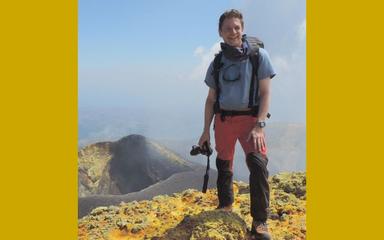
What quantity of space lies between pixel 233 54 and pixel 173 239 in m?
2.26

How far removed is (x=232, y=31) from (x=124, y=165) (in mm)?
13706

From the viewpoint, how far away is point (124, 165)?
17.8 metres

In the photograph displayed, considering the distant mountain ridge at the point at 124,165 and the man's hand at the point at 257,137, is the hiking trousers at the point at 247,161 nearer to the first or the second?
the man's hand at the point at 257,137

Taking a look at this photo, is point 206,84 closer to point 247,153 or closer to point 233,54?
point 233,54

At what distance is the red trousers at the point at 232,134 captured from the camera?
16.1ft

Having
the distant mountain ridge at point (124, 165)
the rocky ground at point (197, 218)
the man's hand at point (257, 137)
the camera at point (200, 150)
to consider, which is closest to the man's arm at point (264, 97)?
the man's hand at point (257, 137)

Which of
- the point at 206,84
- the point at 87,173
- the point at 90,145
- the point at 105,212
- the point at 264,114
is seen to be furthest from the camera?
the point at 90,145

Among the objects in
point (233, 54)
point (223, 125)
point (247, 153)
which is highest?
point (233, 54)

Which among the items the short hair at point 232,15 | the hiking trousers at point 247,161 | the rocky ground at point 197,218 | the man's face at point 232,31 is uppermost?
the short hair at point 232,15

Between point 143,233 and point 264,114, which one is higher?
point 264,114

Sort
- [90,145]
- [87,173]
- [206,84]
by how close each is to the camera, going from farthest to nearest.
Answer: [90,145]
[87,173]
[206,84]

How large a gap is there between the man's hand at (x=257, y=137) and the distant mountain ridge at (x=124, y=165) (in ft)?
38.4

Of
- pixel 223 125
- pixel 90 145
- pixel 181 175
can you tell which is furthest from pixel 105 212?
pixel 90 145

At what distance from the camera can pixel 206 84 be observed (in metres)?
5.23
